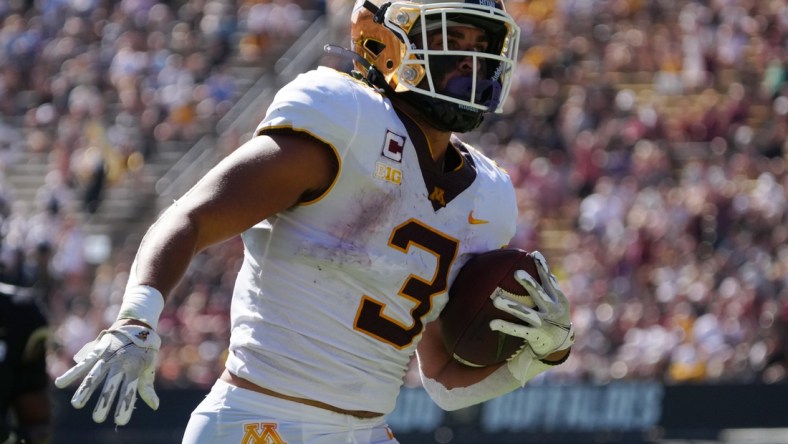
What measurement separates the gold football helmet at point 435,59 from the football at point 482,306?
1.15 ft

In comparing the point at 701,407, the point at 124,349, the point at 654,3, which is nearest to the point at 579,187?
the point at 654,3

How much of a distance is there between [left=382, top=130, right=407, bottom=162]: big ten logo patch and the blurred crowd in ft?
23.5

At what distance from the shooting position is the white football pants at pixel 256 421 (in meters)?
3.29

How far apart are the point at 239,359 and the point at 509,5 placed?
12.7 m

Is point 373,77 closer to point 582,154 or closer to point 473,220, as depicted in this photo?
point 473,220

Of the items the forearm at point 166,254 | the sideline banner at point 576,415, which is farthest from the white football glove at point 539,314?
the sideline banner at point 576,415

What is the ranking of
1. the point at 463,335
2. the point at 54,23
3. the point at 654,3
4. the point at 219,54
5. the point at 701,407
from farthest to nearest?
the point at 54,23
the point at 219,54
the point at 654,3
the point at 701,407
the point at 463,335

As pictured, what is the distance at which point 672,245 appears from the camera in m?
11.9

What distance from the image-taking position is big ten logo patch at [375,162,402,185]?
333cm

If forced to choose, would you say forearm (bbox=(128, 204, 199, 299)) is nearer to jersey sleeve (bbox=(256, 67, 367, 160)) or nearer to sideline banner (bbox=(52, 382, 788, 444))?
jersey sleeve (bbox=(256, 67, 367, 160))

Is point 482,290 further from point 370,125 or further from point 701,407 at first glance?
point 701,407

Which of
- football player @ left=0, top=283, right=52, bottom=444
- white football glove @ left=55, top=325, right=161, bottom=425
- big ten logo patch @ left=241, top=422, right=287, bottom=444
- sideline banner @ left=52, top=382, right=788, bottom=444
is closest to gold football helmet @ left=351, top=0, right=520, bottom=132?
big ten logo patch @ left=241, top=422, right=287, bottom=444

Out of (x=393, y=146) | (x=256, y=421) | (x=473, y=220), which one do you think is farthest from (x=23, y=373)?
(x=393, y=146)

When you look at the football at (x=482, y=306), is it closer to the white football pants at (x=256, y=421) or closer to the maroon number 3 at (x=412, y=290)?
the maroon number 3 at (x=412, y=290)
